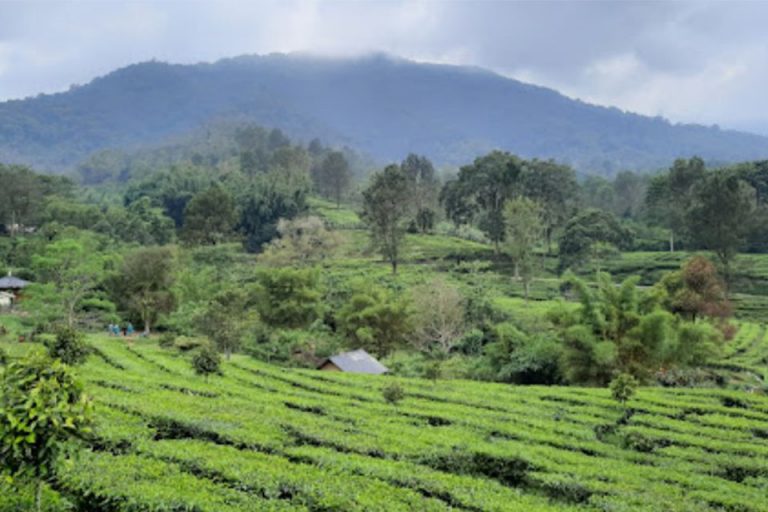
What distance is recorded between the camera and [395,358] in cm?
3559

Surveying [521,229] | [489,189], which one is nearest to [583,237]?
[521,229]

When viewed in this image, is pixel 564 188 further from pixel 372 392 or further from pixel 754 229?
pixel 372 392

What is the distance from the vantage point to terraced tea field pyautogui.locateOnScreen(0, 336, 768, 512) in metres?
10.2

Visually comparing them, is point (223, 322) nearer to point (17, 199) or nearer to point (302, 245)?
point (302, 245)

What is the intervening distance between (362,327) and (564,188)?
45882 millimetres

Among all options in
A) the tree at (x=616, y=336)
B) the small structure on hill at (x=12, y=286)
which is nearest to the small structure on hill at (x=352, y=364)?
the tree at (x=616, y=336)

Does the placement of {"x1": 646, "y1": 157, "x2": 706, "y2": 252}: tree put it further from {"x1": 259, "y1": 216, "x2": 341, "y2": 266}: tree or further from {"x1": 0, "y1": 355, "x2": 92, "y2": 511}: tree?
{"x1": 0, "y1": 355, "x2": 92, "y2": 511}: tree

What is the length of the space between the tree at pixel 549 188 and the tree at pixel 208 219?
109ft

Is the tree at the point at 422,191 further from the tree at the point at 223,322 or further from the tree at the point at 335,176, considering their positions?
the tree at the point at 223,322

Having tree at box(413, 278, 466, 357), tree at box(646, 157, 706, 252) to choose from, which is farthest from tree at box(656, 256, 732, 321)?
tree at box(646, 157, 706, 252)

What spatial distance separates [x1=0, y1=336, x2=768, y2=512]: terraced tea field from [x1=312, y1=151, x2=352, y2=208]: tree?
8787 cm

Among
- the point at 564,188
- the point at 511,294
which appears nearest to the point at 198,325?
the point at 511,294

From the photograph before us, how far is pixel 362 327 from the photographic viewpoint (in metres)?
36.8

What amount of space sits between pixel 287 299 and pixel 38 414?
3277 centimetres
